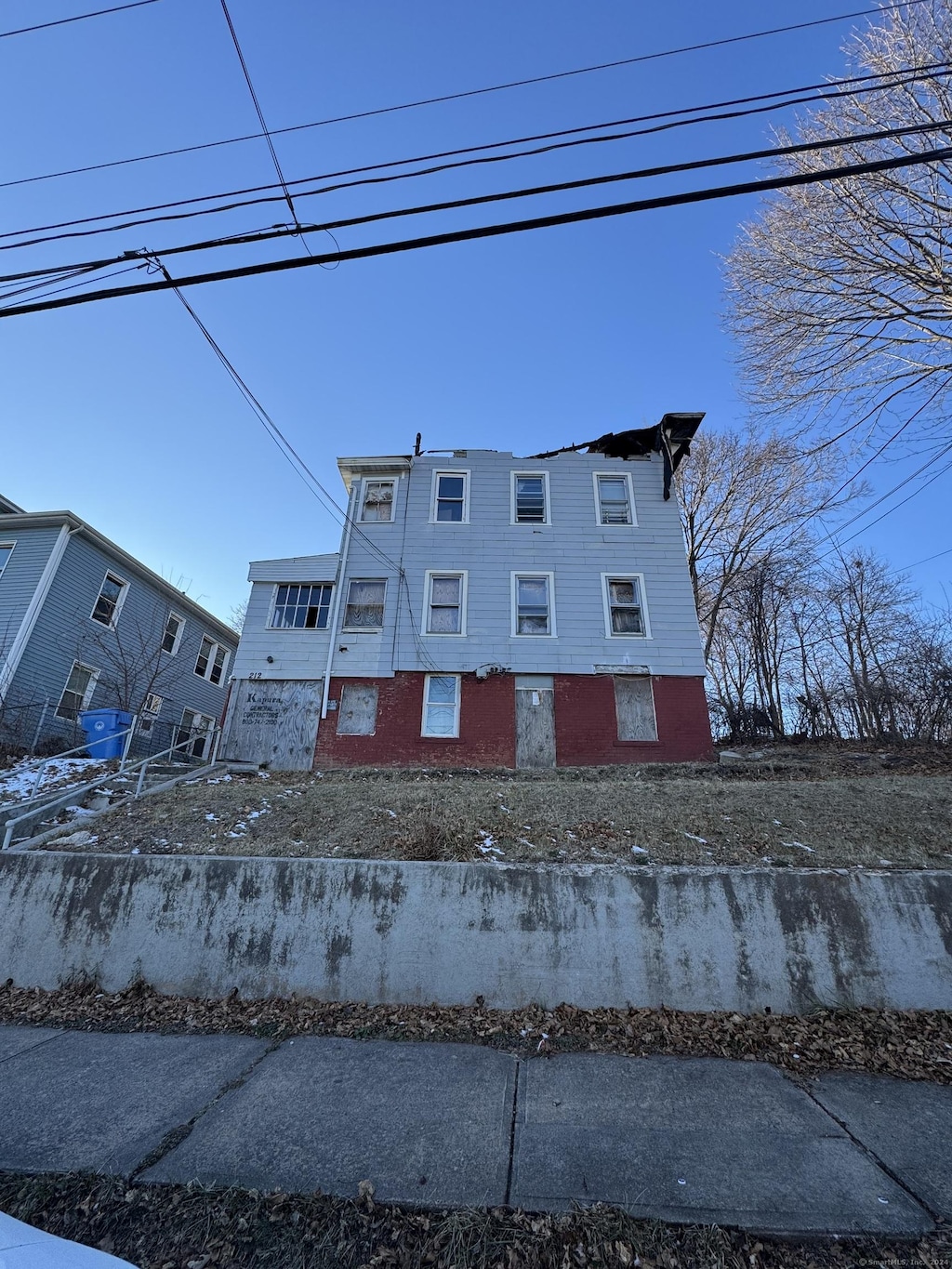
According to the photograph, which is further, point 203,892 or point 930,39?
point 930,39

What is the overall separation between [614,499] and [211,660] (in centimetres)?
1661

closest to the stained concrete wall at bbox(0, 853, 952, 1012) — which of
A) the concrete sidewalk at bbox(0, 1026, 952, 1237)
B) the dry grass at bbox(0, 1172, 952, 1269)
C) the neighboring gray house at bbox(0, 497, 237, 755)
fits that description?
the concrete sidewalk at bbox(0, 1026, 952, 1237)

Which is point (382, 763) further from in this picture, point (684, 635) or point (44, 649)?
point (44, 649)

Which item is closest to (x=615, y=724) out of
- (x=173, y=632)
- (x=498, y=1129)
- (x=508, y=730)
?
(x=508, y=730)

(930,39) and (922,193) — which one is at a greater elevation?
(930,39)

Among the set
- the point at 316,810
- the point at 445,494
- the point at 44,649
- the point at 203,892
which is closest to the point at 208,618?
the point at 44,649

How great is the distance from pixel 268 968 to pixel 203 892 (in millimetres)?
997

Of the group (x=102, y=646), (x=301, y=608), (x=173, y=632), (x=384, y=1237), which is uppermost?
(x=173, y=632)

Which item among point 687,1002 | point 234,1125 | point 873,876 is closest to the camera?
point 234,1125

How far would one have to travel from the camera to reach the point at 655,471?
16.2 meters

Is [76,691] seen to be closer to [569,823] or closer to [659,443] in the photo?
[569,823]

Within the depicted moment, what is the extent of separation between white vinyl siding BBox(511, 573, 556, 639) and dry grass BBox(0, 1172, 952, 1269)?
12463mm

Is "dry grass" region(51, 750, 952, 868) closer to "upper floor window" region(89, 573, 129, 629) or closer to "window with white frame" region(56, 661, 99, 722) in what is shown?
"window with white frame" region(56, 661, 99, 722)

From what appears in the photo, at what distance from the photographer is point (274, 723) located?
1409cm
